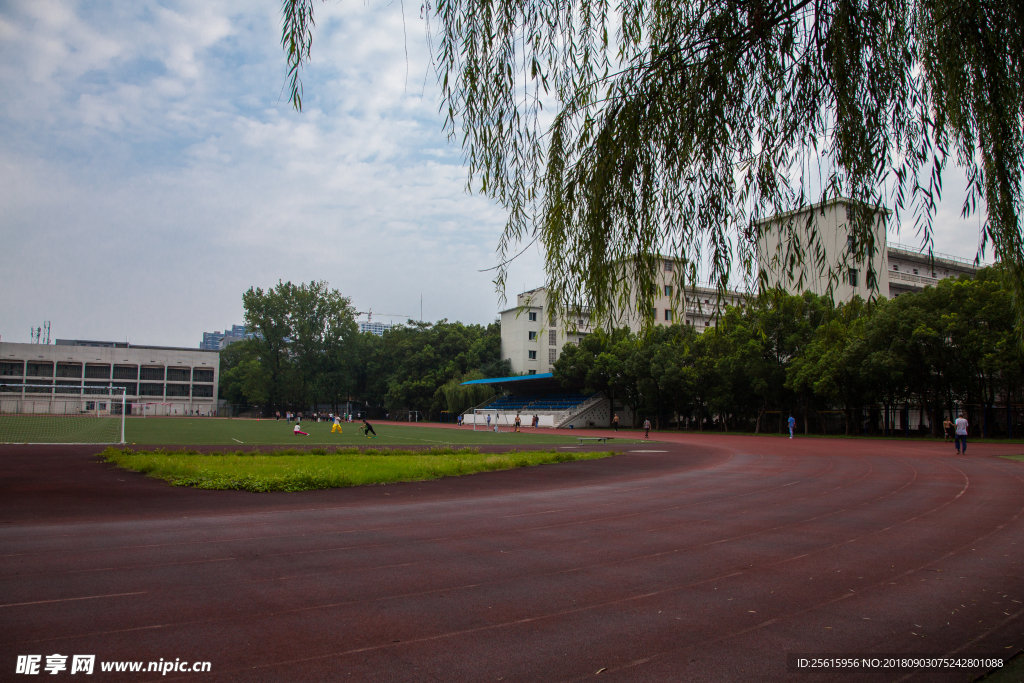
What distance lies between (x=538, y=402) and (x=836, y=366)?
114 feet

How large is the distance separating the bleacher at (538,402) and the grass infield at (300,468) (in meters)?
40.9

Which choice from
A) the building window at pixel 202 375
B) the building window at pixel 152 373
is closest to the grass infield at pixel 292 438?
the building window at pixel 152 373

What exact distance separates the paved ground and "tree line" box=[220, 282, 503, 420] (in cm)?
6664

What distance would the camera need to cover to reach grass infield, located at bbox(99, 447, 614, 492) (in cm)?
1162

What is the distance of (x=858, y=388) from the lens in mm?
38781

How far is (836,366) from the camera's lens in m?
37.1

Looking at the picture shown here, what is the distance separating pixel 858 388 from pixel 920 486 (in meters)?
29.6

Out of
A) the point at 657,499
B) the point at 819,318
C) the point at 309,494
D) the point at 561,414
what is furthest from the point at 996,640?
the point at 561,414

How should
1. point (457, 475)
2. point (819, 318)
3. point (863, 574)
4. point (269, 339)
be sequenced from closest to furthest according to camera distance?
point (863, 574) → point (457, 475) → point (819, 318) → point (269, 339)

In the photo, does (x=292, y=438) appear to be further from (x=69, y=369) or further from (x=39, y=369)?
(x=39, y=369)

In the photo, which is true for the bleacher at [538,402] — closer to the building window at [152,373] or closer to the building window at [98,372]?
the building window at [152,373]

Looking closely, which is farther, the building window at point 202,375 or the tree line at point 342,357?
the building window at point 202,375

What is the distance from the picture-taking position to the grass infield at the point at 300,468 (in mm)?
11625

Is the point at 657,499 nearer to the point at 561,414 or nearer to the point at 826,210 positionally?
the point at 826,210
